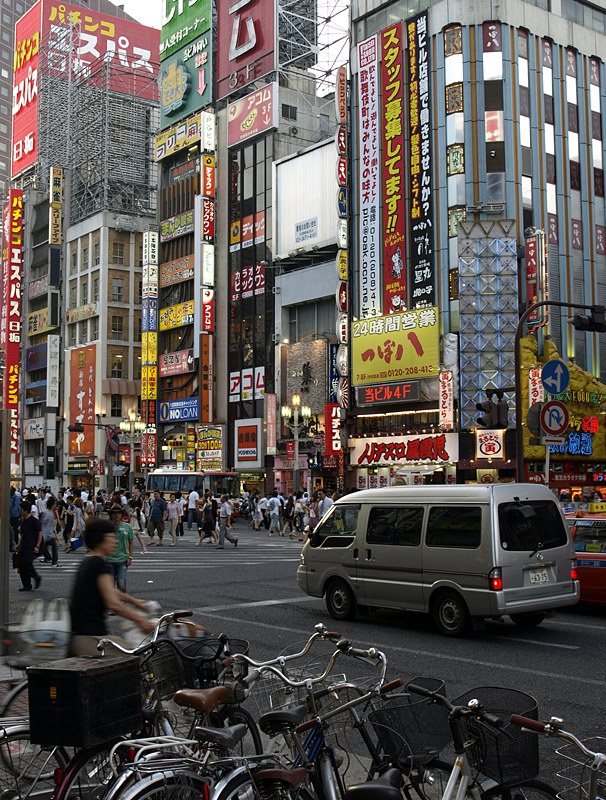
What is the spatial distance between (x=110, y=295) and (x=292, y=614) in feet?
248

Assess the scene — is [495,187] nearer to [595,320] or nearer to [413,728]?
[595,320]

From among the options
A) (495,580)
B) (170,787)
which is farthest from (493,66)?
(170,787)

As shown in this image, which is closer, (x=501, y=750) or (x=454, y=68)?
(x=501, y=750)

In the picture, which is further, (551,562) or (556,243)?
(556,243)

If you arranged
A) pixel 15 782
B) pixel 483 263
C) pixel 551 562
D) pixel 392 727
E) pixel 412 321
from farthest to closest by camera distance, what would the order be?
pixel 412 321, pixel 483 263, pixel 551 562, pixel 15 782, pixel 392 727

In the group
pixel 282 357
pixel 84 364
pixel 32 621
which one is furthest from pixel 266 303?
pixel 32 621

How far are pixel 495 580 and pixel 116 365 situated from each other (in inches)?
3069

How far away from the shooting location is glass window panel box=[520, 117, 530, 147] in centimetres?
4722

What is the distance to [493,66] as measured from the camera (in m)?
46.6

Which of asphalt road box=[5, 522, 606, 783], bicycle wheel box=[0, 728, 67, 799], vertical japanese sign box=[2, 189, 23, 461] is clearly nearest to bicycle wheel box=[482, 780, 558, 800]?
bicycle wheel box=[0, 728, 67, 799]

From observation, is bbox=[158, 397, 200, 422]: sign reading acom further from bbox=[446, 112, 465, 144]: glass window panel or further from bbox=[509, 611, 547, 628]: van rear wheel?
bbox=[509, 611, 547, 628]: van rear wheel

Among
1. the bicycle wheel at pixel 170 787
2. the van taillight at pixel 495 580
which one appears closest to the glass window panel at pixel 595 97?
the van taillight at pixel 495 580

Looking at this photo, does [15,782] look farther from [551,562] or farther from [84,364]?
[84,364]

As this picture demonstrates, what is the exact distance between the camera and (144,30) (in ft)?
359
